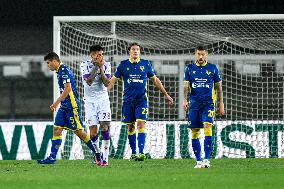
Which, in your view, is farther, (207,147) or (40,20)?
(40,20)

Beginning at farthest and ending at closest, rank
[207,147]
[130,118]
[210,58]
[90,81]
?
1. [210,58]
2. [130,118]
3. [90,81]
4. [207,147]

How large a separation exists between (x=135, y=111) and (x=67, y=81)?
1.74 meters

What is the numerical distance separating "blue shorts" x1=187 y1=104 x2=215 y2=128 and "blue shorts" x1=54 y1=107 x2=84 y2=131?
144cm

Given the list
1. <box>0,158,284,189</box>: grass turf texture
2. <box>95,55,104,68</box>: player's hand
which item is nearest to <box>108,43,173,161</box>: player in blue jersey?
<box>0,158,284,189</box>: grass turf texture

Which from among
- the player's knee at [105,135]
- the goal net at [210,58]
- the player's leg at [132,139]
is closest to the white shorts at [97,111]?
the player's knee at [105,135]

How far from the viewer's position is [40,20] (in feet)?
92.2

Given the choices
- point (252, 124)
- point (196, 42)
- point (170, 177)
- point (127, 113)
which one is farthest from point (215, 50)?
point (170, 177)

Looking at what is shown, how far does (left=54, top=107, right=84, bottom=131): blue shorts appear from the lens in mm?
14414

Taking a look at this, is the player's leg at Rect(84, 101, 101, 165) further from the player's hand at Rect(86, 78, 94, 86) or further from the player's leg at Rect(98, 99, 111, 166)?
the player's hand at Rect(86, 78, 94, 86)

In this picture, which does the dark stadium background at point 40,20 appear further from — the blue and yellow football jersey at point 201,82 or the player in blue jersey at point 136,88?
the blue and yellow football jersey at point 201,82

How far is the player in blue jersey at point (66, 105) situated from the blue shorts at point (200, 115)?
1.32m

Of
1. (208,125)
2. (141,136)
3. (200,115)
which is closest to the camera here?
(208,125)

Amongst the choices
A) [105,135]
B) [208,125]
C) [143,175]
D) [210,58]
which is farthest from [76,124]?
[210,58]

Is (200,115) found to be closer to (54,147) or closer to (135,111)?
(135,111)
